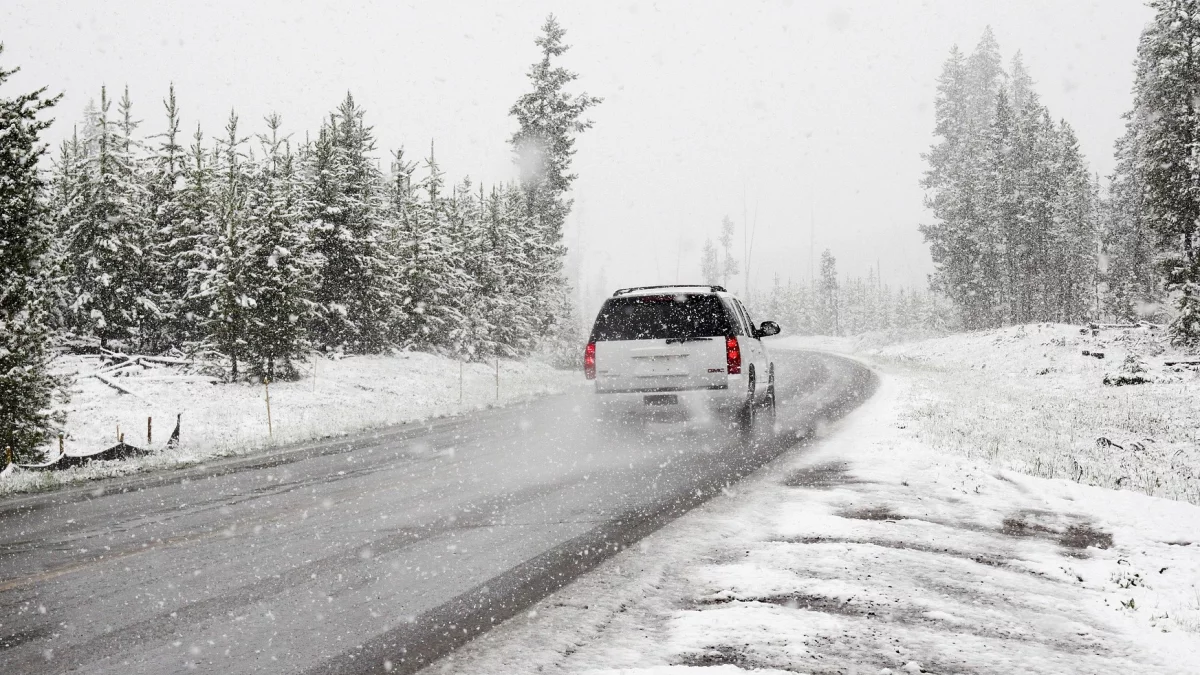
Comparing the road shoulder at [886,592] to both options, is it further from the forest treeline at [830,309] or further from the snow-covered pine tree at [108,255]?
the forest treeline at [830,309]

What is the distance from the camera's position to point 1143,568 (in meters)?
4.77

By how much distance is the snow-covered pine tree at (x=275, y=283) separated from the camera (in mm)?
20609

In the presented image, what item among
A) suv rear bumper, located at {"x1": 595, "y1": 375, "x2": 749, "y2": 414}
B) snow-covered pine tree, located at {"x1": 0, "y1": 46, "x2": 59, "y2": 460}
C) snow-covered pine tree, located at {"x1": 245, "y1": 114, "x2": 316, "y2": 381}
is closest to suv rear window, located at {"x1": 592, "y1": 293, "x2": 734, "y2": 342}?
suv rear bumper, located at {"x1": 595, "y1": 375, "x2": 749, "y2": 414}

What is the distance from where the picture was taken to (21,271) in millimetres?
11594

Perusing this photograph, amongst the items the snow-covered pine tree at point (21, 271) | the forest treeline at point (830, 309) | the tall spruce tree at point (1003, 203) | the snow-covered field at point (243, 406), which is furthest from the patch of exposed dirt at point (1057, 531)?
the forest treeline at point (830, 309)

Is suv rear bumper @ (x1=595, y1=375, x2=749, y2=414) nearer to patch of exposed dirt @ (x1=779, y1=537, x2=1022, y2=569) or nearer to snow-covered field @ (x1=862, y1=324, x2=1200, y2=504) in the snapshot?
snow-covered field @ (x1=862, y1=324, x2=1200, y2=504)

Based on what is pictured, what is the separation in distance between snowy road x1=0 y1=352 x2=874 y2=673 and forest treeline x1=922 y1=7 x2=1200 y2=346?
23.8 meters

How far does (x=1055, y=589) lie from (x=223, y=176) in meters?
30.8

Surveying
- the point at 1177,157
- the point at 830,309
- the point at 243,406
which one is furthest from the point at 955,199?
the point at 830,309

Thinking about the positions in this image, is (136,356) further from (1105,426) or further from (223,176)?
(1105,426)

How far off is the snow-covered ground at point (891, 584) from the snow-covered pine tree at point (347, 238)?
68.4 feet

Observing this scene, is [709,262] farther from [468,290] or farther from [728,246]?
[468,290]

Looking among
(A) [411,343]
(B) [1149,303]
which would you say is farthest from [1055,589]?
(B) [1149,303]

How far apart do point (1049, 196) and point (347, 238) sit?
37098mm
